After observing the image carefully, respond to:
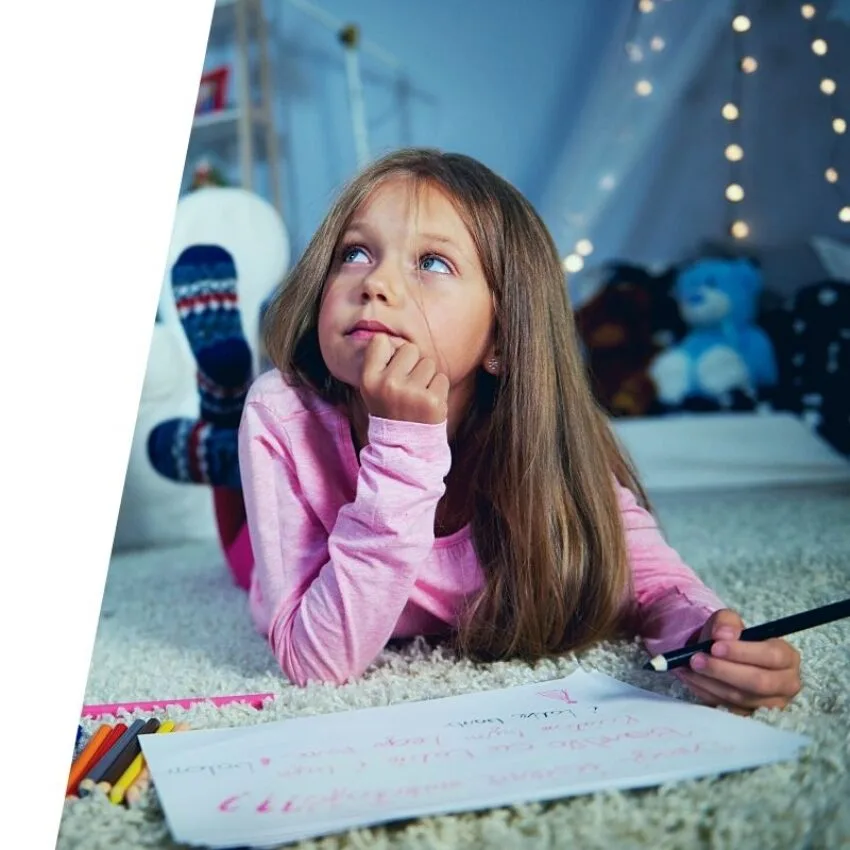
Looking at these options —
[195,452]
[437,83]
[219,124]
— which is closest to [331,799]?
[195,452]

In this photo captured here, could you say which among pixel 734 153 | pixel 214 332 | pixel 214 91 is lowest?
pixel 214 332

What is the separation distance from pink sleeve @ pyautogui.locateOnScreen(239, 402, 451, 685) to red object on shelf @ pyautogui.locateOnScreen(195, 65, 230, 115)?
190 centimetres

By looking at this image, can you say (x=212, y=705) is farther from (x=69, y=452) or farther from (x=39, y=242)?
(x=39, y=242)

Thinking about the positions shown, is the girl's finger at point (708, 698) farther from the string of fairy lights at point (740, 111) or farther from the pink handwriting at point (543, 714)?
the string of fairy lights at point (740, 111)

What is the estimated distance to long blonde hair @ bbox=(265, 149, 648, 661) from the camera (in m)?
0.68

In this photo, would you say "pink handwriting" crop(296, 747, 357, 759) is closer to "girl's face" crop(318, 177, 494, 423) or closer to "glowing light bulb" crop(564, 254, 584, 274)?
"girl's face" crop(318, 177, 494, 423)

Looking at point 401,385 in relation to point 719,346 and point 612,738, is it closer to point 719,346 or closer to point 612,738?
point 612,738

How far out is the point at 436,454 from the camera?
1.98 feet

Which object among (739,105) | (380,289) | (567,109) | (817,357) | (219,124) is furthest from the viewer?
(219,124)

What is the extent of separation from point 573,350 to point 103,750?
0.44 m

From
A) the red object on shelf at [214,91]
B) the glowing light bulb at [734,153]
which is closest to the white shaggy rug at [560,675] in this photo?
the glowing light bulb at [734,153]

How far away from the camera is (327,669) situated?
627mm

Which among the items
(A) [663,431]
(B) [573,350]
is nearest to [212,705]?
(B) [573,350]

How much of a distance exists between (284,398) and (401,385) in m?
0.15
